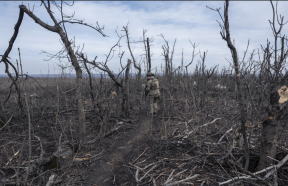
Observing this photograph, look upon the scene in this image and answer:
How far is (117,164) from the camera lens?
402 centimetres

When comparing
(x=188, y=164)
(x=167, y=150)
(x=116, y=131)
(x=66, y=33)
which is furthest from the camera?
(x=116, y=131)

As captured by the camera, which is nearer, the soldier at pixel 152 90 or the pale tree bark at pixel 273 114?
the pale tree bark at pixel 273 114

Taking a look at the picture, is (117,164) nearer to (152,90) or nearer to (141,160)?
(141,160)

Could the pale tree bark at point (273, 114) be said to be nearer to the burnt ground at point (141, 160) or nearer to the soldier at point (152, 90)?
the burnt ground at point (141, 160)

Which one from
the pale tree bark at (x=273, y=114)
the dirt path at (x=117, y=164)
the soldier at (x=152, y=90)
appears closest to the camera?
the pale tree bark at (x=273, y=114)

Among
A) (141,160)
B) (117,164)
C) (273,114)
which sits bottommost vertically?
(117,164)

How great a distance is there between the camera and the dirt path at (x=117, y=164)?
3459mm

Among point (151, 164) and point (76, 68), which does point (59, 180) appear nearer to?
point (151, 164)

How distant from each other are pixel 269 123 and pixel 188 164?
5.34ft

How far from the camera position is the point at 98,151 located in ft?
15.1

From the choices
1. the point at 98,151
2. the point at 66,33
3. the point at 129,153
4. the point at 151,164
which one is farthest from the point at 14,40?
the point at 151,164

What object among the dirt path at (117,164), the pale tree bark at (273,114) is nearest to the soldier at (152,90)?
the dirt path at (117,164)

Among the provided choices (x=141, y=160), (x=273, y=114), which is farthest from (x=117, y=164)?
(x=273, y=114)

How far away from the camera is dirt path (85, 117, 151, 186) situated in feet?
11.3
